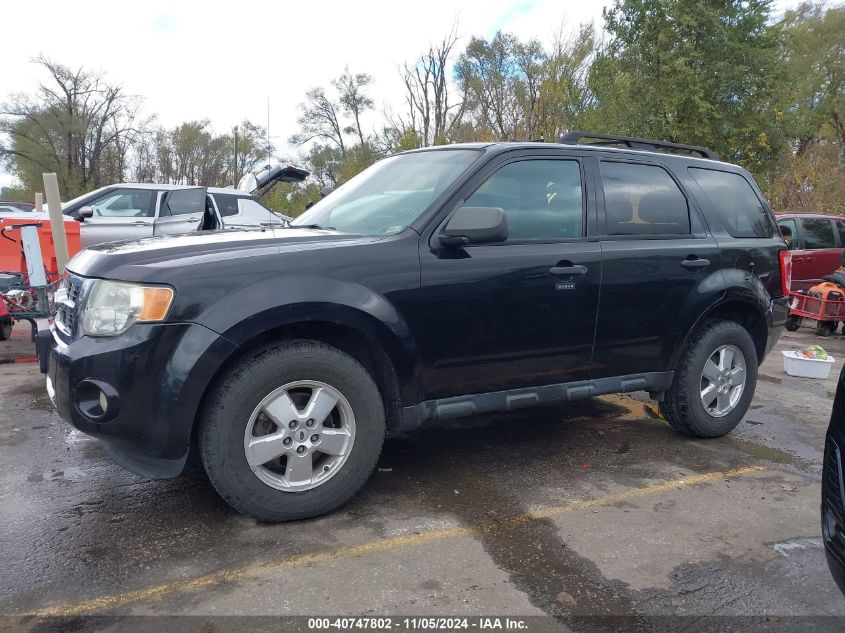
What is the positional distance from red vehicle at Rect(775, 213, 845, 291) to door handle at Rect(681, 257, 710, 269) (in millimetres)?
8313

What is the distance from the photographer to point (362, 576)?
266cm

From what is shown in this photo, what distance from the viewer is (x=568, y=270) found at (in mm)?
3713

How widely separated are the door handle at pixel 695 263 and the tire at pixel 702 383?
444 millimetres

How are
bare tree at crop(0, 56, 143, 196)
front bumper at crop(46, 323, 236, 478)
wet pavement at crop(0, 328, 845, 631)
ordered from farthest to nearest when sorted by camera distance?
bare tree at crop(0, 56, 143, 196)
front bumper at crop(46, 323, 236, 478)
wet pavement at crop(0, 328, 845, 631)

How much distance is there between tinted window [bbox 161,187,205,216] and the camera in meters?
9.30

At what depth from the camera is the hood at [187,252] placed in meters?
2.85

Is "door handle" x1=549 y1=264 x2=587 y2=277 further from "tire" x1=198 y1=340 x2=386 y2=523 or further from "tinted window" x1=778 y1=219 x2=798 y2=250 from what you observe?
"tinted window" x1=778 y1=219 x2=798 y2=250

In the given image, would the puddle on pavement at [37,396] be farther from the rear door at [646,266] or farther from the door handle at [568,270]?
the rear door at [646,266]

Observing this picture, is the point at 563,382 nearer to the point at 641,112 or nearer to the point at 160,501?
the point at 160,501

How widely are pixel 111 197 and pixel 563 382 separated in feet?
28.7

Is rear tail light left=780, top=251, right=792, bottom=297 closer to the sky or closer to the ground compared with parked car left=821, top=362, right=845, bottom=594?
closer to the sky

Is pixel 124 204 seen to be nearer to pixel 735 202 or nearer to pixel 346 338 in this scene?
pixel 346 338

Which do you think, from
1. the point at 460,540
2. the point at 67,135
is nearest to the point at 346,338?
the point at 460,540

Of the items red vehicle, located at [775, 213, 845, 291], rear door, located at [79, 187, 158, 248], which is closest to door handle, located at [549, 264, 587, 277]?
rear door, located at [79, 187, 158, 248]
